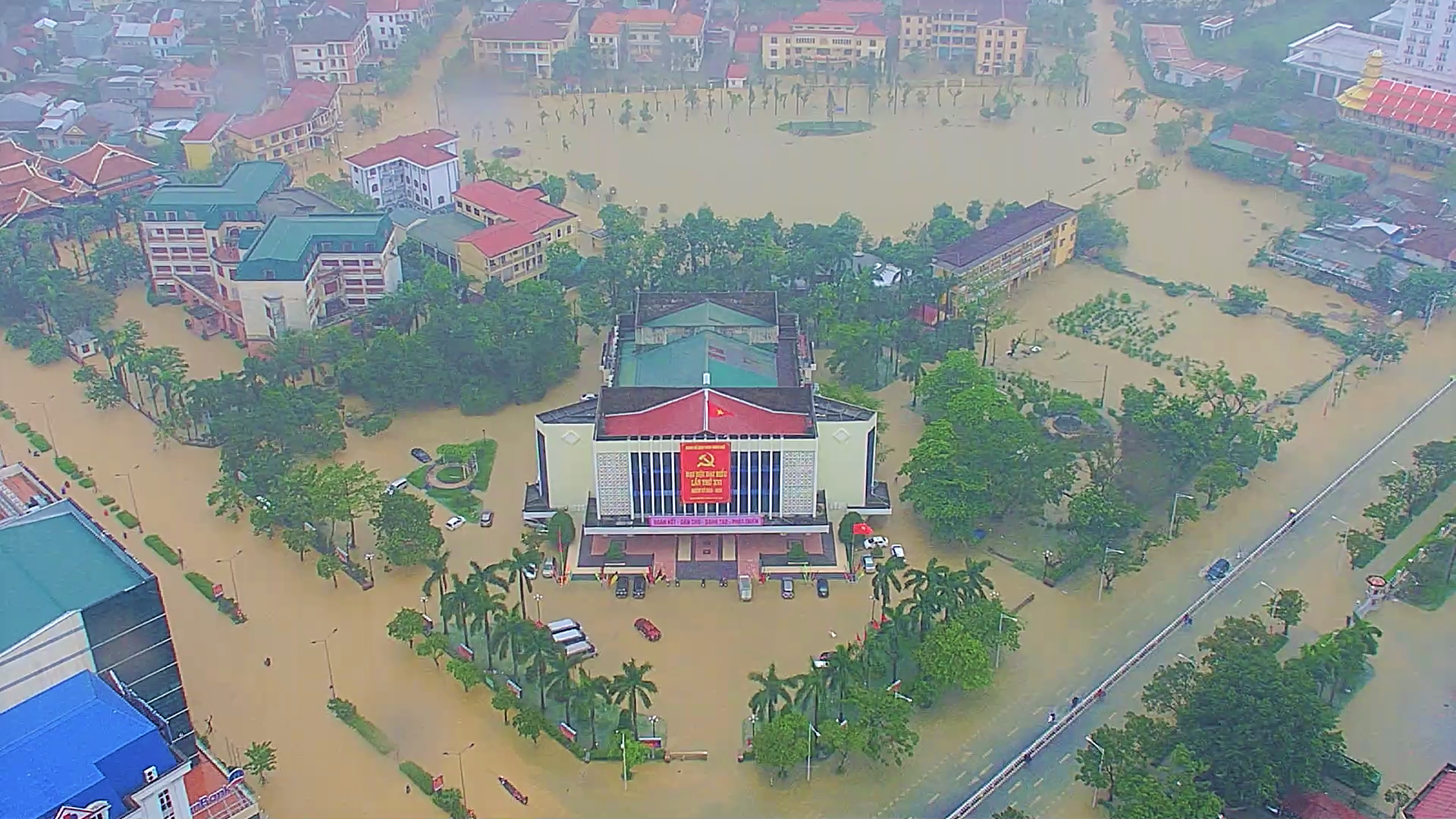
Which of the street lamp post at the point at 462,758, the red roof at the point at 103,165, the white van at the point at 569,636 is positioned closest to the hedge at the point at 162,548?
the white van at the point at 569,636

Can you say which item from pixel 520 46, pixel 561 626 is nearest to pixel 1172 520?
pixel 561 626

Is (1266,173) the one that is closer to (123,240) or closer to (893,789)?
(893,789)

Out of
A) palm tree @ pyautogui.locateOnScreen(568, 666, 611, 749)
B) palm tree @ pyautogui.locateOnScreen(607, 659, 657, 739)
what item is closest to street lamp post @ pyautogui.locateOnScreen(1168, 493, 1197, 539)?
palm tree @ pyautogui.locateOnScreen(607, 659, 657, 739)

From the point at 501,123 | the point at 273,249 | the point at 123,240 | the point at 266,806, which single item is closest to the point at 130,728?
the point at 266,806

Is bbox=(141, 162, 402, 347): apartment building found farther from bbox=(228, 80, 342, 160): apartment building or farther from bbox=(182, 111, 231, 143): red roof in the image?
bbox=(228, 80, 342, 160): apartment building

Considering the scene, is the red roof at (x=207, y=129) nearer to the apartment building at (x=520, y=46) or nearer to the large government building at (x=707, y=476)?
the apartment building at (x=520, y=46)
